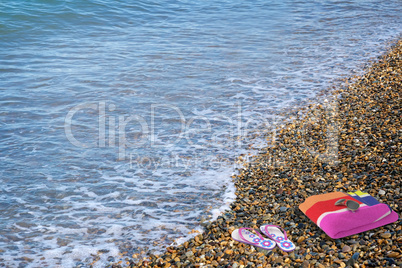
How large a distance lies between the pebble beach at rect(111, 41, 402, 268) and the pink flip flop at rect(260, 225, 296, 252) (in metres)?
0.06

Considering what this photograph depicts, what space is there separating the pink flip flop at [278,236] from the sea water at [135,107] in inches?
24.8

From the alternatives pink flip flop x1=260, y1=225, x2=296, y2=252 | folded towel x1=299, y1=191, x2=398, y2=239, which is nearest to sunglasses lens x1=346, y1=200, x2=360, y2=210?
folded towel x1=299, y1=191, x2=398, y2=239

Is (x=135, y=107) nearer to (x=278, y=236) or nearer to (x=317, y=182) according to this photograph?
(x=317, y=182)

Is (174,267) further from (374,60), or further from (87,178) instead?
(374,60)

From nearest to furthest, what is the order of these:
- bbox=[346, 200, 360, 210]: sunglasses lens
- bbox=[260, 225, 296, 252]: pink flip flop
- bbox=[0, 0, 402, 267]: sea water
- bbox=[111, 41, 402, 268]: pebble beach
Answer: bbox=[111, 41, 402, 268]: pebble beach, bbox=[260, 225, 296, 252]: pink flip flop, bbox=[346, 200, 360, 210]: sunglasses lens, bbox=[0, 0, 402, 267]: sea water

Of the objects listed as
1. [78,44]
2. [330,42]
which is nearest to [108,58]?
[78,44]

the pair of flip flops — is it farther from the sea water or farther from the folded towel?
the sea water

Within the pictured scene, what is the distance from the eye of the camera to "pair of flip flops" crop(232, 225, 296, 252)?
10.1 feet

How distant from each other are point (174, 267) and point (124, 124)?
3.37 meters

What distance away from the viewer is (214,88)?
727 cm

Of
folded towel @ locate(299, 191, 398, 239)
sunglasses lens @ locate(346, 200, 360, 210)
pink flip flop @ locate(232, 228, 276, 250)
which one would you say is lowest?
pink flip flop @ locate(232, 228, 276, 250)

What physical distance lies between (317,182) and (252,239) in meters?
1.19

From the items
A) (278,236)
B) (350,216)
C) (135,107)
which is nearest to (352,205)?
(350,216)

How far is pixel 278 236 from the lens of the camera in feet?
10.4
